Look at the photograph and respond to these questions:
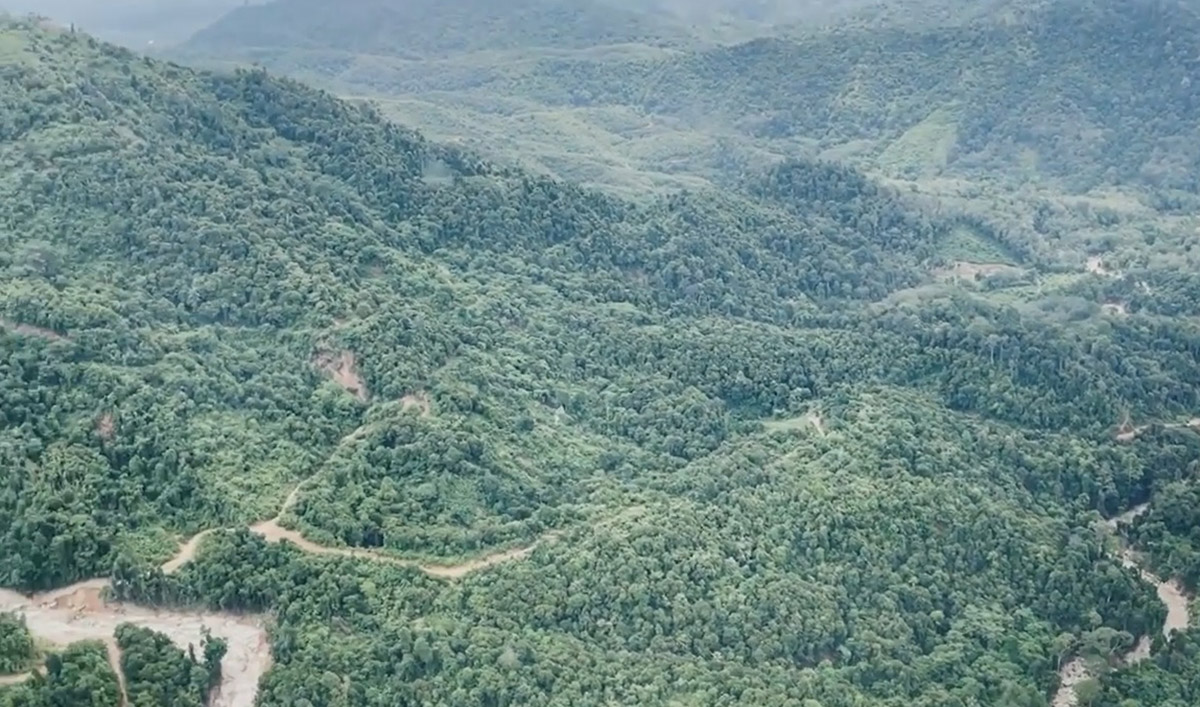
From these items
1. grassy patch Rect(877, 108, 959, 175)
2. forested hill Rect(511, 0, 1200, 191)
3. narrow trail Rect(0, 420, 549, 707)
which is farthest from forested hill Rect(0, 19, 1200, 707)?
forested hill Rect(511, 0, 1200, 191)

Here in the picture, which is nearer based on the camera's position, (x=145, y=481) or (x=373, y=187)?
(x=145, y=481)

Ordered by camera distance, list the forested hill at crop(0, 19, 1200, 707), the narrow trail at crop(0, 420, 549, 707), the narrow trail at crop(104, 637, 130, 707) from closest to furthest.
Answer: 1. the narrow trail at crop(104, 637, 130, 707)
2. the narrow trail at crop(0, 420, 549, 707)
3. the forested hill at crop(0, 19, 1200, 707)

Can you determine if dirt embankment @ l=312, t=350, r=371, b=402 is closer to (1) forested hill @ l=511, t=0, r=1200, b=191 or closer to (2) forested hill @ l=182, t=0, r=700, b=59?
(1) forested hill @ l=511, t=0, r=1200, b=191

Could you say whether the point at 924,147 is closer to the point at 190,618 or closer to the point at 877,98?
the point at 877,98

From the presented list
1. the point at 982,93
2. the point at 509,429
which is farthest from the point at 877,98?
the point at 509,429

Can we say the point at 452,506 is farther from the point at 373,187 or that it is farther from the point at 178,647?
the point at 373,187

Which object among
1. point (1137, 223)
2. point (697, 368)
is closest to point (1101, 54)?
point (1137, 223)

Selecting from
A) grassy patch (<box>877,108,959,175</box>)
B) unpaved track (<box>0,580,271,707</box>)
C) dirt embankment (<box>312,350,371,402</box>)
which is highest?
dirt embankment (<box>312,350,371,402</box>)

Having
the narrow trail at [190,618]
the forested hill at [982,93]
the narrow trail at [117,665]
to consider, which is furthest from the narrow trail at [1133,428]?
the forested hill at [982,93]
